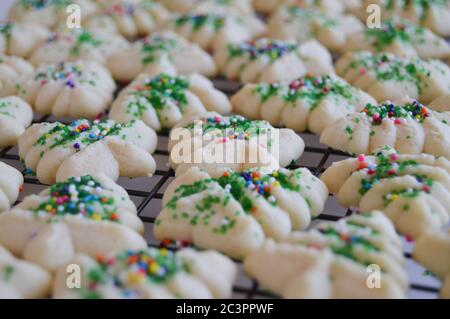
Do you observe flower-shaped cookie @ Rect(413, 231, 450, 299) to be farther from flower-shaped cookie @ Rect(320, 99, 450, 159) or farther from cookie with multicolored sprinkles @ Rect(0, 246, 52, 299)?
cookie with multicolored sprinkles @ Rect(0, 246, 52, 299)

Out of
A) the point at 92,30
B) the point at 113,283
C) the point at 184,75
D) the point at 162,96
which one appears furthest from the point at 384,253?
the point at 92,30

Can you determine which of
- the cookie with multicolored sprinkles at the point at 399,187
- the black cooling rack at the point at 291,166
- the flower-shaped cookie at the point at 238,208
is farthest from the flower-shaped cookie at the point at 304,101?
the flower-shaped cookie at the point at 238,208

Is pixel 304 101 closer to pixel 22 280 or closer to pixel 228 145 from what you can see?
pixel 228 145

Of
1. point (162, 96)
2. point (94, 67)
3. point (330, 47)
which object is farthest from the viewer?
point (330, 47)

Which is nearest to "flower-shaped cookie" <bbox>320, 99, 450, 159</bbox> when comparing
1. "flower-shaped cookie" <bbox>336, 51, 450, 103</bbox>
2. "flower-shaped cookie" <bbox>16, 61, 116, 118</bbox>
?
"flower-shaped cookie" <bbox>336, 51, 450, 103</bbox>

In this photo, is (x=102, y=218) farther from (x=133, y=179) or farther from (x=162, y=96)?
(x=162, y=96)

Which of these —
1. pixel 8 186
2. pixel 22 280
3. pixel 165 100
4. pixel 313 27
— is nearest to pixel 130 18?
pixel 313 27
